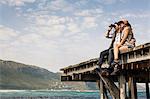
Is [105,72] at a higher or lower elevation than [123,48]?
lower

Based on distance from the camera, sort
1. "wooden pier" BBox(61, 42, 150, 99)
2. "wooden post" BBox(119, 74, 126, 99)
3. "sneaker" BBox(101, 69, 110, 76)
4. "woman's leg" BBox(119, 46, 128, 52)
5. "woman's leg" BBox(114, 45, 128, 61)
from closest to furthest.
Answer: "wooden pier" BBox(61, 42, 150, 99) < "woman's leg" BBox(119, 46, 128, 52) < "woman's leg" BBox(114, 45, 128, 61) < "wooden post" BBox(119, 74, 126, 99) < "sneaker" BBox(101, 69, 110, 76)

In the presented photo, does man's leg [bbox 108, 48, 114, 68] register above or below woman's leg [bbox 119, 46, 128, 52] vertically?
below

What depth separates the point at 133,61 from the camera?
39.9ft


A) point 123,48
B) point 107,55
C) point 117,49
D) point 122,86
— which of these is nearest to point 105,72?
point 107,55

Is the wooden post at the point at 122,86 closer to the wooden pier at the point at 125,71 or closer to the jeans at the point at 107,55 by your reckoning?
the wooden pier at the point at 125,71

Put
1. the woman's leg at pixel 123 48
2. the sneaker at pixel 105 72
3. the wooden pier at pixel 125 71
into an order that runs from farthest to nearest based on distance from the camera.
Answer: the sneaker at pixel 105 72, the woman's leg at pixel 123 48, the wooden pier at pixel 125 71

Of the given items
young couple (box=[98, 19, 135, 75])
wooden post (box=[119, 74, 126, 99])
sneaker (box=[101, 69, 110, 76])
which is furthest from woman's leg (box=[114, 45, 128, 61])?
sneaker (box=[101, 69, 110, 76])

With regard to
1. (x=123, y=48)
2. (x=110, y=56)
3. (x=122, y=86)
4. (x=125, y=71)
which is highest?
(x=123, y=48)

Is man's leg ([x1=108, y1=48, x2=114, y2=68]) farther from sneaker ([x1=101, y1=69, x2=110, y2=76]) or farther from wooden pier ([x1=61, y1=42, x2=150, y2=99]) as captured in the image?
sneaker ([x1=101, y1=69, x2=110, y2=76])

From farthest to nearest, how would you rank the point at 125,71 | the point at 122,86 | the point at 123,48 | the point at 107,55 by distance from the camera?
the point at 107,55
the point at 125,71
the point at 122,86
the point at 123,48

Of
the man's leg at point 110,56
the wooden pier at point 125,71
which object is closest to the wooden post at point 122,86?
the wooden pier at point 125,71

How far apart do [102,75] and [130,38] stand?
223 centimetres

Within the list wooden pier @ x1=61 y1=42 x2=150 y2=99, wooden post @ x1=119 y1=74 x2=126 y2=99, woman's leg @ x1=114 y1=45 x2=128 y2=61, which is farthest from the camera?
wooden post @ x1=119 y1=74 x2=126 y2=99

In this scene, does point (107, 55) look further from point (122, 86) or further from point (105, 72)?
point (122, 86)
